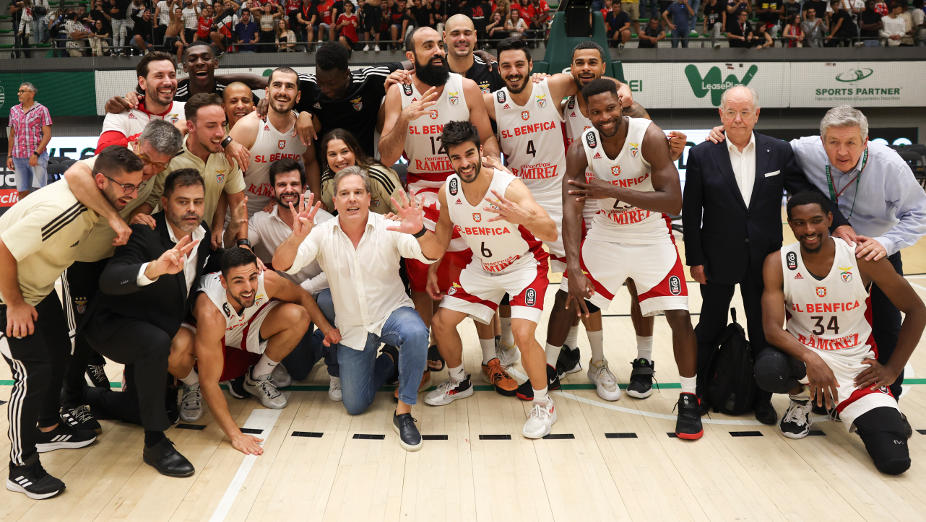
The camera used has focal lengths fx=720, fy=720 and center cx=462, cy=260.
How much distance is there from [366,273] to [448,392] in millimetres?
1130

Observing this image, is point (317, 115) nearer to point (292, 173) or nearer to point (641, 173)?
point (292, 173)

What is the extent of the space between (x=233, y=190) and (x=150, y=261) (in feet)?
3.47

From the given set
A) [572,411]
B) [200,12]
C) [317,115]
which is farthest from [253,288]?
[200,12]

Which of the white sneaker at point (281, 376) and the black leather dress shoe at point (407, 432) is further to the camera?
the white sneaker at point (281, 376)

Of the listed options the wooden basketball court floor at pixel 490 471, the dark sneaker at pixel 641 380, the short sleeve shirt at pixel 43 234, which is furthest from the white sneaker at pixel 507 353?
the short sleeve shirt at pixel 43 234

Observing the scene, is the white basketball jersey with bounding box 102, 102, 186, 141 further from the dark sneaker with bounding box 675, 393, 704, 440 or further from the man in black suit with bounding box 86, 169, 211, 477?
the dark sneaker with bounding box 675, 393, 704, 440

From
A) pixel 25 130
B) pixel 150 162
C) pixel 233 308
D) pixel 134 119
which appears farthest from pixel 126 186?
pixel 25 130

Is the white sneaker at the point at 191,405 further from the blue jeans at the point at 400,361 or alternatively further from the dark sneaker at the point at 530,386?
the dark sneaker at the point at 530,386

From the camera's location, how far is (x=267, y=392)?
5.20 m

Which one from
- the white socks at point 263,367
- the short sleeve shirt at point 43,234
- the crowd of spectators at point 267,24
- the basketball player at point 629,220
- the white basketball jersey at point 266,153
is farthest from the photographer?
the crowd of spectators at point 267,24

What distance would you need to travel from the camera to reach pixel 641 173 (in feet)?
15.5

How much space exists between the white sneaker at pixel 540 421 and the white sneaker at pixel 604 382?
2.01 feet

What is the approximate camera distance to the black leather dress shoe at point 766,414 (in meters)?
4.81

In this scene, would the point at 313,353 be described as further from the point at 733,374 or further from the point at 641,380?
the point at 733,374
